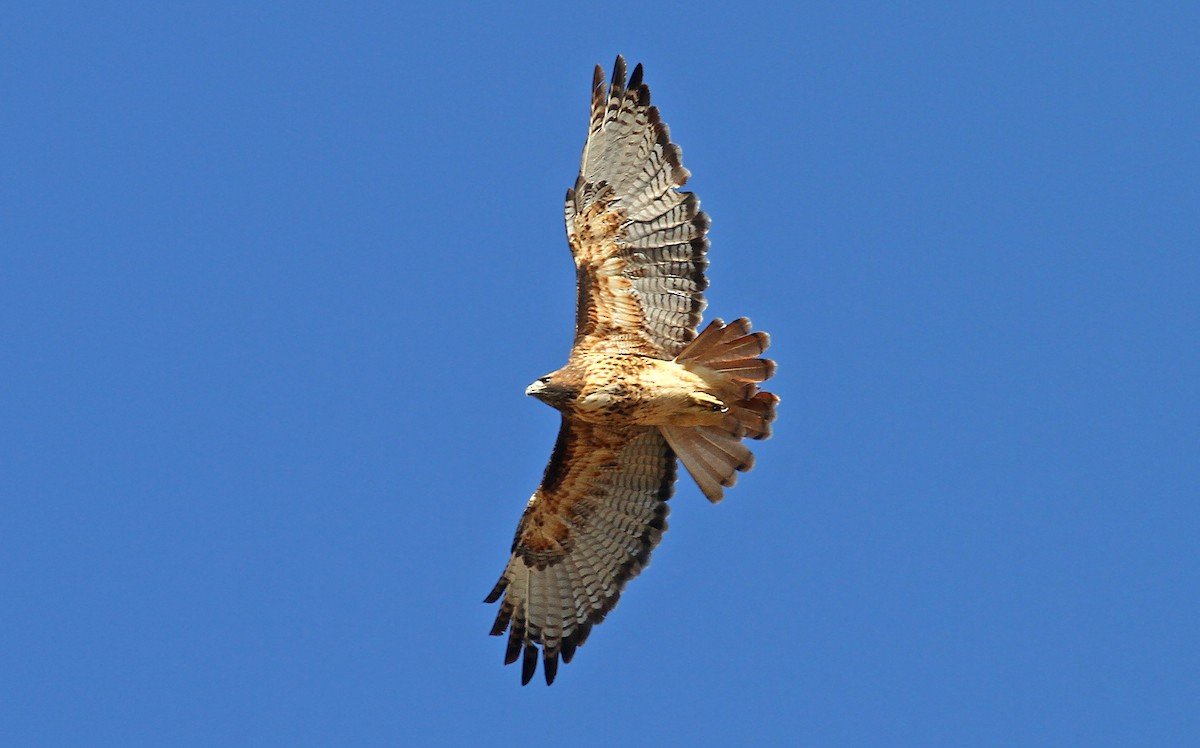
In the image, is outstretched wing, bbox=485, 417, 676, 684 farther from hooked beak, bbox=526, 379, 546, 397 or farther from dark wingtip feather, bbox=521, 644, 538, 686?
hooked beak, bbox=526, 379, 546, 397

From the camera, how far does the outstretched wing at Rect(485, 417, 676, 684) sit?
41.3ft

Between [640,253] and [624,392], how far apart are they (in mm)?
1076

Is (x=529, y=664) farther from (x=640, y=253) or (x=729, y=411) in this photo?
(x=640, y=253)

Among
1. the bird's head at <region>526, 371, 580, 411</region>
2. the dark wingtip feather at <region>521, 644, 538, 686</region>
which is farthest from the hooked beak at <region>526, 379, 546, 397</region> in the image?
the dark wingtip feather at <region>521, 644, 538, 686</region>

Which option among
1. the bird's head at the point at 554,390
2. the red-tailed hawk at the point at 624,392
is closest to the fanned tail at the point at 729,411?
the red-tailed hawk at the point at 624,392

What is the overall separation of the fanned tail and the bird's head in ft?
Result: 2.65

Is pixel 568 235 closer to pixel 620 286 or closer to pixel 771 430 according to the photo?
pixel 620 286

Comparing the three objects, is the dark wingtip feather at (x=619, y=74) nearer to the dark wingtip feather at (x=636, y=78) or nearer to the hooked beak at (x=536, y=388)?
the dark wingtip feather at (x=636, y=78)

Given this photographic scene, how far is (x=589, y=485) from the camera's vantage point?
12.7 m

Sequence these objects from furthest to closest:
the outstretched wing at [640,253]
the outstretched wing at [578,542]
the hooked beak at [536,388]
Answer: the outstretched wing at [578,542] < the outstretched wing at [640,253] < the hooked beak at [536,388]

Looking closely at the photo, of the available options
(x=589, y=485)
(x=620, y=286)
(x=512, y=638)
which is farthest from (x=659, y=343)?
(x=512, y=638)

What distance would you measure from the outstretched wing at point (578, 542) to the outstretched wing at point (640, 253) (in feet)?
2.70

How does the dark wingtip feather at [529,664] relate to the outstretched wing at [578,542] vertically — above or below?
below

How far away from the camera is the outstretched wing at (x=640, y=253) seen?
12.2 metres
